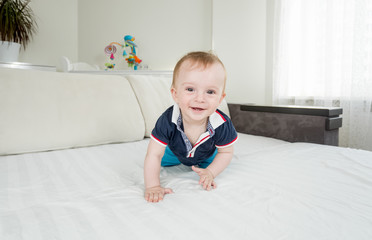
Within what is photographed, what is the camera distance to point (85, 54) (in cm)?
492

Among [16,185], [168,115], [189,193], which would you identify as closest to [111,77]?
[168,115]

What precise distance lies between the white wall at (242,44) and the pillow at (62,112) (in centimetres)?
197

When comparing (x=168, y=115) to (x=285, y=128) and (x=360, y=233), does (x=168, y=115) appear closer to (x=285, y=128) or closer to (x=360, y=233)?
(x=360, y=233)

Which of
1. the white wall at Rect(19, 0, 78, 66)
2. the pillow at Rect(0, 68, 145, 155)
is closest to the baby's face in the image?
the pillow at Rect(0, 68, 145, 155)

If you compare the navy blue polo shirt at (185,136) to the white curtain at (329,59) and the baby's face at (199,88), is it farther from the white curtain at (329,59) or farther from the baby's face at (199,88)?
the white curtain at (329,59)

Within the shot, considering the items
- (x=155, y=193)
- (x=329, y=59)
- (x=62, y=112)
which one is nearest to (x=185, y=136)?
(x=155, y=193)

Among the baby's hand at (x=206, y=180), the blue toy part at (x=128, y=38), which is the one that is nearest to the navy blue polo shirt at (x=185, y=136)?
the baby's hand at (x=206, y=180)

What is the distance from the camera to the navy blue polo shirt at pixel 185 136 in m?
0.95

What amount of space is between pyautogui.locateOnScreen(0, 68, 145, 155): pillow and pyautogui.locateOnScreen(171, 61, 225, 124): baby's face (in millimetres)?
747

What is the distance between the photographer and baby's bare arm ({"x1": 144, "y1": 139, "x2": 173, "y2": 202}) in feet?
2.37

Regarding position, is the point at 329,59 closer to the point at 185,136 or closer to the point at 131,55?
the point at 185,136

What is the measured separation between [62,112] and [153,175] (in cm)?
83

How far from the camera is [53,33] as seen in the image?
15.2 feet

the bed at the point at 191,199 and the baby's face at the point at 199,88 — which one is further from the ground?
the baby's face at the point at 199,88
